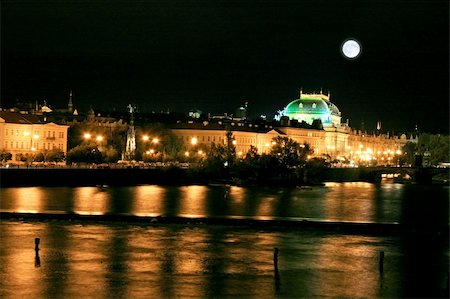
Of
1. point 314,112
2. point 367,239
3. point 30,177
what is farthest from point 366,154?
point 367,239

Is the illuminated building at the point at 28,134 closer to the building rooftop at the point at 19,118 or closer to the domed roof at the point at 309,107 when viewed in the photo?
the building rooftop at the point at 19,118

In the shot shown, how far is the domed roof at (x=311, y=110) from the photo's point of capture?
479ft

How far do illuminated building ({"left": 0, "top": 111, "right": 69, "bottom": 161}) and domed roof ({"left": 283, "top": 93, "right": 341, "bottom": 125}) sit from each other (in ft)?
221

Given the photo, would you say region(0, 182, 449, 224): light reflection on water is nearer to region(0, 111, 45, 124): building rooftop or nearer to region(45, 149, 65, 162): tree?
region(45, 149, 65, 162): tree

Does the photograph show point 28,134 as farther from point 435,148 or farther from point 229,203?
point 435,148

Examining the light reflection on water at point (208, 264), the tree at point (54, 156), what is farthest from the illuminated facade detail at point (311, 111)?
the light reflection on water at point (208, 264)

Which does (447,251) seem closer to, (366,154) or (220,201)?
(220,201)

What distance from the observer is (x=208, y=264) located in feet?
65.1

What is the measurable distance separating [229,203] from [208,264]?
2362cm

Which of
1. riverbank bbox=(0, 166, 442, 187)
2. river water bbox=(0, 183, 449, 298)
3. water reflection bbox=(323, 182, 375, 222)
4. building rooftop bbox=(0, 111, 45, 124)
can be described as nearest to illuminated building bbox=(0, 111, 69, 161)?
building rooftop bbox=(0, 111, 45, 124)

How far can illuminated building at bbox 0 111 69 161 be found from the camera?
3039 inches

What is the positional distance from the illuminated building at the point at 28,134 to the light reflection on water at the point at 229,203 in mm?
25444

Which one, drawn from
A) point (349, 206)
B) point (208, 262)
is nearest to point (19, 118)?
point (349, 206)

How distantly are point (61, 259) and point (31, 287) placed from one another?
3.58 m
